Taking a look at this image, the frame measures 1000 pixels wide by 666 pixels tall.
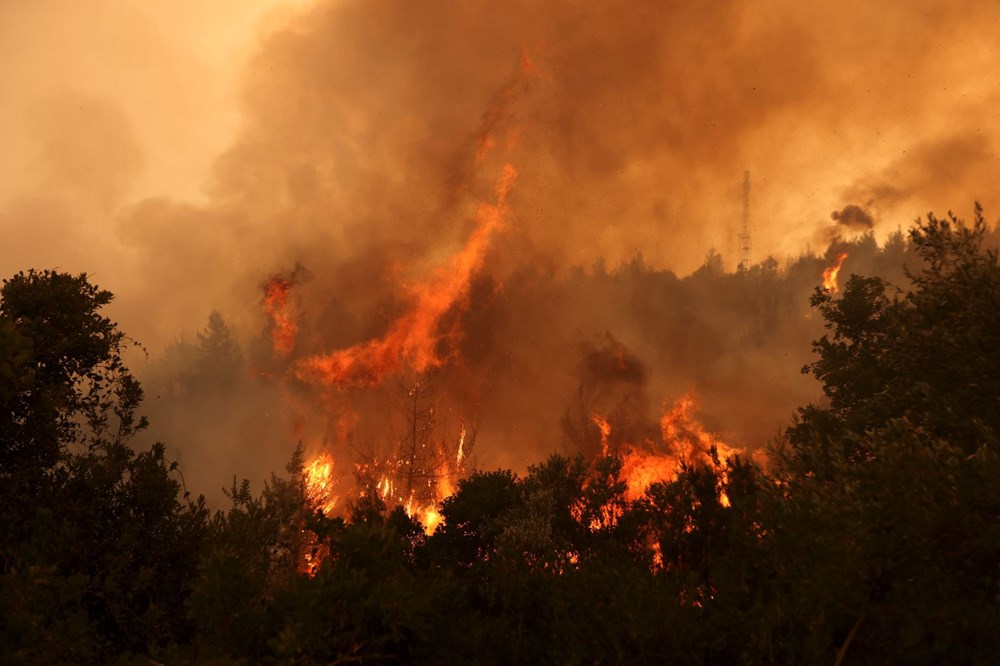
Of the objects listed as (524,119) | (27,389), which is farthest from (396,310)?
(27,389)

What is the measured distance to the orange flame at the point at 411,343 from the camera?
7688 centimetres

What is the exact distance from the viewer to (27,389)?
14.6 metres

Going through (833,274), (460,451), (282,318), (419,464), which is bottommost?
(419,464)

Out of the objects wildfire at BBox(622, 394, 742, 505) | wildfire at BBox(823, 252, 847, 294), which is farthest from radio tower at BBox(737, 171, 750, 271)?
wildfire at BBox(622, 394, 742, 505)

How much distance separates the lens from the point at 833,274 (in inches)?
4791

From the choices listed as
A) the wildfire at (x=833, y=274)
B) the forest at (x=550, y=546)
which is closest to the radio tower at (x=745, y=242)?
the wildfire at (x=833, y=274)

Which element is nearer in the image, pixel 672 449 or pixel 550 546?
pixel 550 546

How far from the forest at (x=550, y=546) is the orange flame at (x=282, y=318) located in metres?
68.0

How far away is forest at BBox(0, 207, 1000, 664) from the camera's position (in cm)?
999

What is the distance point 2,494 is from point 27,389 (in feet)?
7.94

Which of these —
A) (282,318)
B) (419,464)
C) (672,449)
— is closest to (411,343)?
(419,464)

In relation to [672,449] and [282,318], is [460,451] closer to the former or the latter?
[672,449]

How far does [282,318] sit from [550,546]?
3191 inches

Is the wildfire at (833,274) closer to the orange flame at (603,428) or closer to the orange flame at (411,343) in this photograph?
the orange flame at (603,428)
